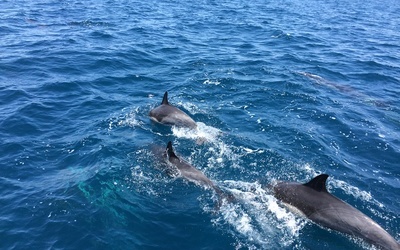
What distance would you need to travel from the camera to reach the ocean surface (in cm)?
1227

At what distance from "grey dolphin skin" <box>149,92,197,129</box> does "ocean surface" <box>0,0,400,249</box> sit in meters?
0.44

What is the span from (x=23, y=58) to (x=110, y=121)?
1318cm

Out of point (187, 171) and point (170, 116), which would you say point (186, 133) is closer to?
point (170, 116)

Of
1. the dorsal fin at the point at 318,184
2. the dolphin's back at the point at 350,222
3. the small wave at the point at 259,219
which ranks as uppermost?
the dorsal fin at the point at 318,184

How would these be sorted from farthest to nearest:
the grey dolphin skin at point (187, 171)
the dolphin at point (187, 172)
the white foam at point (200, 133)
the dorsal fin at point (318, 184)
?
the white foam at point (200, 133) < the grey dolphin skin at point (187, 171) < the dolphin at point (187, 172) < the dorsal fin at point (318, 184)

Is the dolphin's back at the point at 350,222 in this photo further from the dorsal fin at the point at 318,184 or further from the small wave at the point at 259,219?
the small wave at the point at 259,219

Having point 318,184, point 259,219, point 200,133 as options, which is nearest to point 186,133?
point 200,133

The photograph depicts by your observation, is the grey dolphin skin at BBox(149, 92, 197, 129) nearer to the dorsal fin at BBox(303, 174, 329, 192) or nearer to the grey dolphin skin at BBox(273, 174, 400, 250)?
the grey dolphin skin at BBox(273, 174, 400, 250)

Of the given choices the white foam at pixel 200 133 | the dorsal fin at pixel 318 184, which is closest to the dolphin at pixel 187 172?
the white foam at pixel 200 133

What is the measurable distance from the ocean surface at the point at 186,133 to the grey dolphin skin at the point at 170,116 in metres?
0.44

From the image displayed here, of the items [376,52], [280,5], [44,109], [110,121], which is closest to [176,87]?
[110,121]

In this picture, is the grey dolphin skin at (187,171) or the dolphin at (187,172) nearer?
the dolphin at (187,172)

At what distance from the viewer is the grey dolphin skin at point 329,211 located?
11789 mm

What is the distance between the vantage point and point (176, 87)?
24562mm
